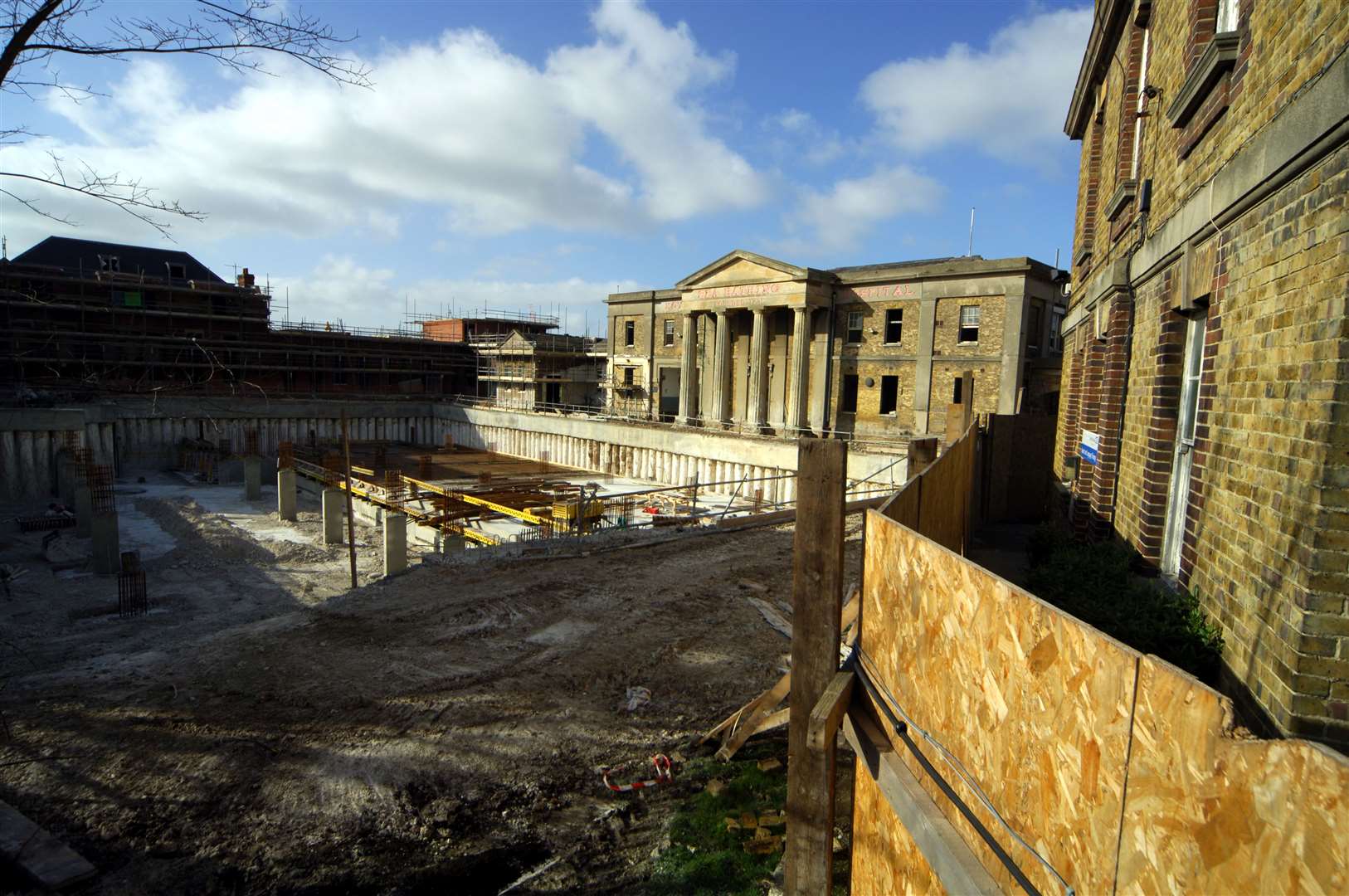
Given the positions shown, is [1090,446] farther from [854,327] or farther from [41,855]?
[854,327]

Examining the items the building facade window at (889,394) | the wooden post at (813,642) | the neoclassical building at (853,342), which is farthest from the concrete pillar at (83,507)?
the building facade window at (889,394)

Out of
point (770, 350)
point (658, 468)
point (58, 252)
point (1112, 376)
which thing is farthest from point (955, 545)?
point (58, 252)

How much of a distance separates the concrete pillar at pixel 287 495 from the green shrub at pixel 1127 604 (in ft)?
90.9

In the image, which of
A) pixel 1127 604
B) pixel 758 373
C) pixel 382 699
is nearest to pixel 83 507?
pixel 382 699

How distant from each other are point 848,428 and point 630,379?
54.4 feet

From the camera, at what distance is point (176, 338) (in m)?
44.5

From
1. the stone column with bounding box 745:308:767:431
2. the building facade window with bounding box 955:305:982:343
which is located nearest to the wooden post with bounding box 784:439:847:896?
the building facade window with bounding box 955:305:982:343

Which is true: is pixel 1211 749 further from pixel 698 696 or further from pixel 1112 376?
pixel 1112 376

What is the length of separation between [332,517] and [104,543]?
20.4ft

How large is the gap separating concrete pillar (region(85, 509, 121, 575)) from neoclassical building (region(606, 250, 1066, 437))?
2542cm

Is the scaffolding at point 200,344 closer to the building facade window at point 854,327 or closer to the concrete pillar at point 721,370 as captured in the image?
the concrete pillar at point 721,370

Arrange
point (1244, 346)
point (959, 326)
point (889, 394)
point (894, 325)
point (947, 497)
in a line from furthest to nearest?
point (889, 394), point (894, 325), point (959, 326), point (947, 497), point (1244, 346)

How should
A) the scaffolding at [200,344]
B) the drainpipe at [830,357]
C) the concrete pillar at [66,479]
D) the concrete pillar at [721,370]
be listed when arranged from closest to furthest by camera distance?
the concrete pillar at [66,479], the drainpipe at [830,357], the concrete pillar at [721,370], the scaffolding at [200,344]

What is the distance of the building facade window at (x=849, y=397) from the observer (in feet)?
118
